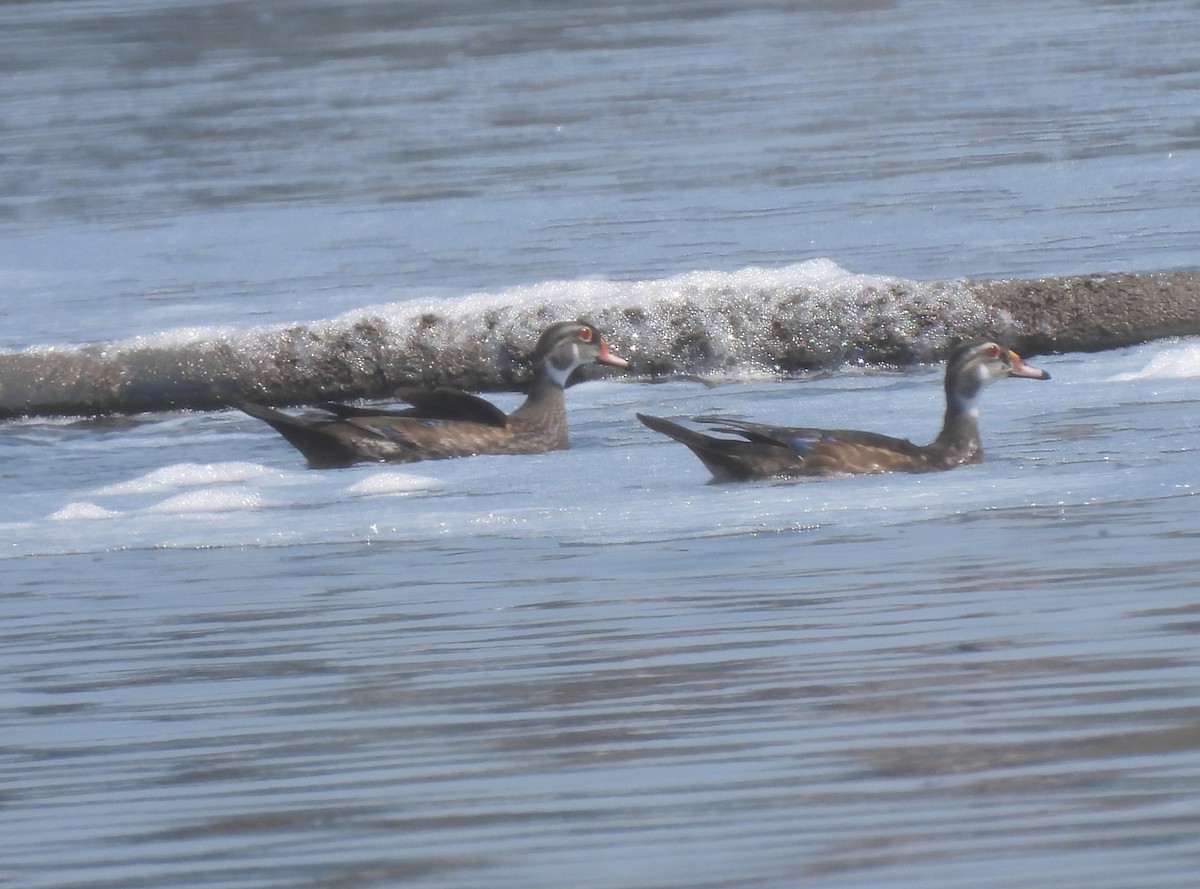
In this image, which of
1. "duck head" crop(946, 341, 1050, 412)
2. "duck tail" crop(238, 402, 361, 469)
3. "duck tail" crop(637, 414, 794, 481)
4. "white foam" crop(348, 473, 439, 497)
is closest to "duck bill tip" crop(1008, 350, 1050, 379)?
"duck head" crop(946, 341, 1050, 412)

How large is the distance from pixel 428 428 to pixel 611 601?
3.87 m

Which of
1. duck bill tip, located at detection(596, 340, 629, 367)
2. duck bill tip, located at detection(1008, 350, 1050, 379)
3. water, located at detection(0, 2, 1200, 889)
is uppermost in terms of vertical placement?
duck bill tip, located at detection(596, 340, 629, 367)

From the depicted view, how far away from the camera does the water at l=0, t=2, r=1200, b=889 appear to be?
4.38m

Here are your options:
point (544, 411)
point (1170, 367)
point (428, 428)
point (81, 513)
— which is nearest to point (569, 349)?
point (544, 411)

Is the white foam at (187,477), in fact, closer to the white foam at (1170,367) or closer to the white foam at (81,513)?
the white foam at (81,513)

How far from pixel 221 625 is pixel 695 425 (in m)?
4.31

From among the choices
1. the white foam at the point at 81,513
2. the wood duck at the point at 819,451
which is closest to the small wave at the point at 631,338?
the wood duck at the point at 819,451

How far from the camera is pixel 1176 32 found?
103 ft

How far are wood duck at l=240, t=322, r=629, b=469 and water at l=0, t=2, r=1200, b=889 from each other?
0.17 metres

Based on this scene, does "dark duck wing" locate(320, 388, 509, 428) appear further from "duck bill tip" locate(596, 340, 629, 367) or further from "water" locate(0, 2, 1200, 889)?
"duck bill tip" locate(596, 340, 629, 367)

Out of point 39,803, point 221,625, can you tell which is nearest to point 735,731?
point 39,803

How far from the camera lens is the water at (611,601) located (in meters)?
4.38

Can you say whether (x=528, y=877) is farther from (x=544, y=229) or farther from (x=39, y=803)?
(x=544, y=229)

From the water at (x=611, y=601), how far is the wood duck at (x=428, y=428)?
166 millimetres
